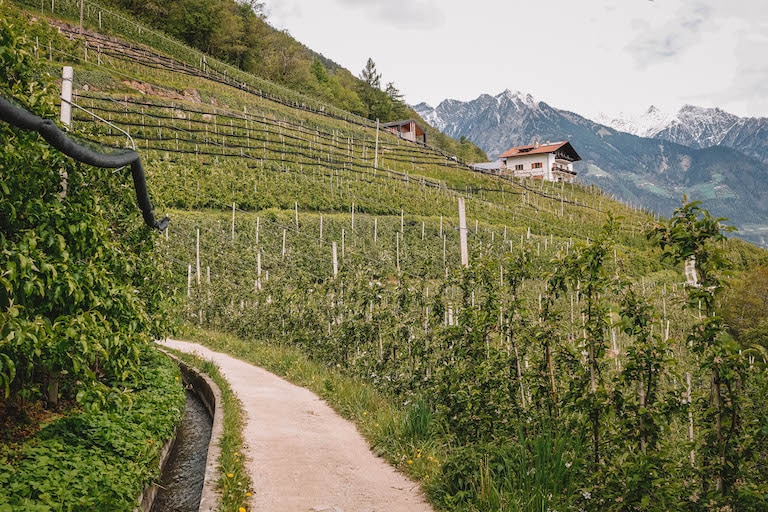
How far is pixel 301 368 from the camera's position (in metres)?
11.6

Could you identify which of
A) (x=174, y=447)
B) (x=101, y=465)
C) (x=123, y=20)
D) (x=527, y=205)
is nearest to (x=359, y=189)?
(x=527, y=205)

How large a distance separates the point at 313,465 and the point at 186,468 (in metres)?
2.32

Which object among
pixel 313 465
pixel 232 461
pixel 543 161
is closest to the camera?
pixel 232 461

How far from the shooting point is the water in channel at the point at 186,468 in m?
5.98

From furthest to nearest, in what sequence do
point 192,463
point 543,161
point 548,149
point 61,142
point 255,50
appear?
point 255,50 < point 543,161 < point 548,149 < point 192,463 < point 61,142

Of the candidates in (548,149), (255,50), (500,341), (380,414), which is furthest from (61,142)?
(255,50)

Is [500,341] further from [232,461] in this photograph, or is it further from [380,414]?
[232,461]

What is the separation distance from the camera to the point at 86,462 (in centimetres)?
502

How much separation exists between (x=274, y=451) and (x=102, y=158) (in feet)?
13.0

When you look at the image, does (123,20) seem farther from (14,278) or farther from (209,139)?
(14,278)

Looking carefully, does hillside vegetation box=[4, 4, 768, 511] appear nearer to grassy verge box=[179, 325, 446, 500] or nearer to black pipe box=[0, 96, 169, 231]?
grassy verge box=[179, 325, 446, 500]

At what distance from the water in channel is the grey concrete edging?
12 centimetres

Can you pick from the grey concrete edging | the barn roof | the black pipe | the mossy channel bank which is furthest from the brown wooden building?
the black pipe

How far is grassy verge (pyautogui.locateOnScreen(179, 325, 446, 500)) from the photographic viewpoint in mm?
5643
